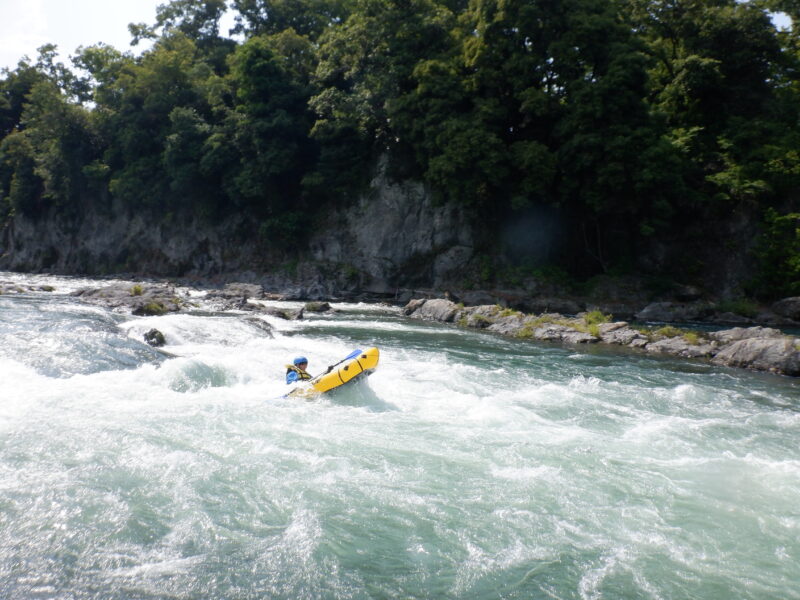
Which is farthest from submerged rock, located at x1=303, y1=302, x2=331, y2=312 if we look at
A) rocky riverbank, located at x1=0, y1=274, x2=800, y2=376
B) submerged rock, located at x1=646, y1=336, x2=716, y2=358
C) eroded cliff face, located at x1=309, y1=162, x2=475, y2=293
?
submerged rock, located at x1=646, y1=336, x2=716, y2=358

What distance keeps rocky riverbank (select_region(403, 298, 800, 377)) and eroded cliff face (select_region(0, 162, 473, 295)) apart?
6831mm

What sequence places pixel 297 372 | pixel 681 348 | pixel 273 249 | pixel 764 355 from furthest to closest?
1. pixel 273 249
2. pixel 681 348
3. pixel 764 355
4. pixel 297 372

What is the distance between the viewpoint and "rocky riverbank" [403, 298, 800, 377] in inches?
515

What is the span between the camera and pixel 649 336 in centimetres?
1598

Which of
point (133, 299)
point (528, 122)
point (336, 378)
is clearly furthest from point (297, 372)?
point (528, 122)

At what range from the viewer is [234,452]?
6.67 meters

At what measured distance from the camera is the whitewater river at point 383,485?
4406 mm

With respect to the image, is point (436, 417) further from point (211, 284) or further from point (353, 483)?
point (211, 284)

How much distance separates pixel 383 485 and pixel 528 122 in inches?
914

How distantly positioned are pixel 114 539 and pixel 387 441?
11.1ft

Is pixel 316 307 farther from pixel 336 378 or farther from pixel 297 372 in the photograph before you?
pixel 336 378

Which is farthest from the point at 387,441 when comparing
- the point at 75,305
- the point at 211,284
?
the point at 211,284

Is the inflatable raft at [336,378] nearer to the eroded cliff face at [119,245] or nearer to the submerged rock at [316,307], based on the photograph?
the submerged rock at [316,307]

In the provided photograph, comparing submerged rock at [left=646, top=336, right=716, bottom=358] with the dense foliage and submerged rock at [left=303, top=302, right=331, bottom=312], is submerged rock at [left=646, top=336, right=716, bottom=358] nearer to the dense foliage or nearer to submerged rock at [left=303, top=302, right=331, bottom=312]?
the dense foliage
